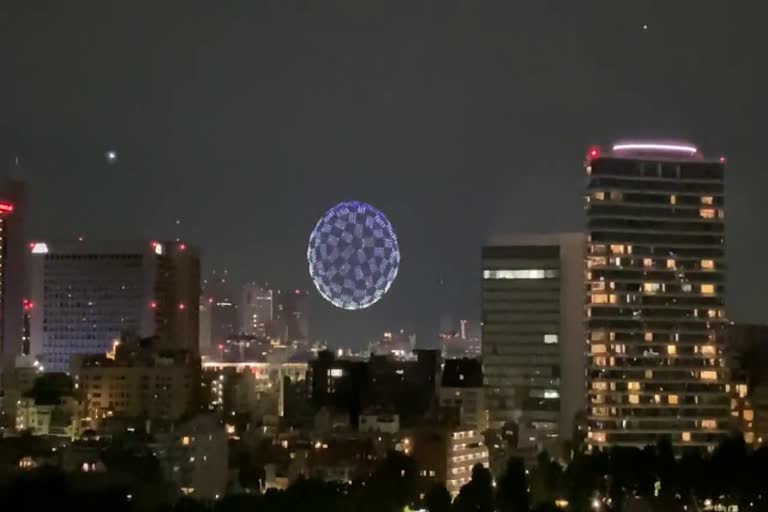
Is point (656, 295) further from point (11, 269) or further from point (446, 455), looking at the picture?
point (11, 269)

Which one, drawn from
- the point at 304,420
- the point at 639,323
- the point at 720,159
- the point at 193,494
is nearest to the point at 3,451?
the point at 193,494

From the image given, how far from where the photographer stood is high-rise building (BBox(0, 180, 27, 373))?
1332 inches

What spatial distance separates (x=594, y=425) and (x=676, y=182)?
4.82 meters

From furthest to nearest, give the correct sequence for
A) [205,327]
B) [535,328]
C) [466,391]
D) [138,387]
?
[205,327]
[466,391]
[138,387]
[535,328]

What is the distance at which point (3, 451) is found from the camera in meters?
18.6

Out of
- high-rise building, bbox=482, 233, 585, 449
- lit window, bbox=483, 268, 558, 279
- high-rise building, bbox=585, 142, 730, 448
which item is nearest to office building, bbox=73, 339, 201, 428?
high-rise building, bbox=482, 233, 585, 449

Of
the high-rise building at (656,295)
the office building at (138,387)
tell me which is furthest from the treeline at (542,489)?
the office building at (138,387)

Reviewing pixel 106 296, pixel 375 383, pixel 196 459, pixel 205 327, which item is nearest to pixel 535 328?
pixel 375 383

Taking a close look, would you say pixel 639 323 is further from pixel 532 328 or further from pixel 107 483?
pixel 107 483

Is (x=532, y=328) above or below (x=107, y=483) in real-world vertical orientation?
above

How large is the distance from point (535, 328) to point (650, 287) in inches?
130

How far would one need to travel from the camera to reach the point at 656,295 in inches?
971

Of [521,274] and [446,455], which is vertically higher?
[521,274]

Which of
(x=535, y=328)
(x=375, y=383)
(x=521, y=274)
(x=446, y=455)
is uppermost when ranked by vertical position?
(x=521, y=274)
